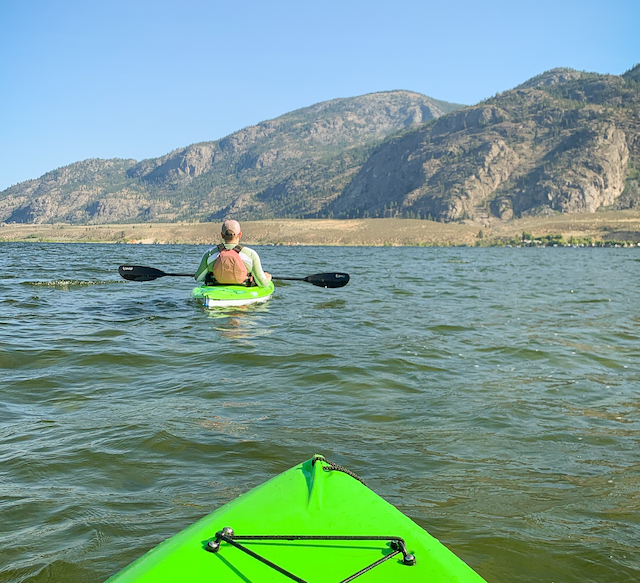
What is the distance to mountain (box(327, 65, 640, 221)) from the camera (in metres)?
150

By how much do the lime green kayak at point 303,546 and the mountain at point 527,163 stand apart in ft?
512

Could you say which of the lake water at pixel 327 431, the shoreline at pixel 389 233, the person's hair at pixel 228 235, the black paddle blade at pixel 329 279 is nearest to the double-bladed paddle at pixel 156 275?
the black paddle blade at pixel 329 279

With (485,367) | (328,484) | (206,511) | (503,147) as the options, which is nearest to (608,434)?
(485,367)

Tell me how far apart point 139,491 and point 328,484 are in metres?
1.52

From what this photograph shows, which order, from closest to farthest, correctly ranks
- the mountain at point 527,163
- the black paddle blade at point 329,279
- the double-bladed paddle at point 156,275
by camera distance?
the double-bladed paddle at point 156,275
the black paddle blade at point 329,279
the mountain at point 527,163

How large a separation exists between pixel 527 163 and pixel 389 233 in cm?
6394

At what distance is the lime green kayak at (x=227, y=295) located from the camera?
1145 cm

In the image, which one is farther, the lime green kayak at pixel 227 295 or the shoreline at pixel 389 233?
the shoreline at pixel 389 233

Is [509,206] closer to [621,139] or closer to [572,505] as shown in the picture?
[621,139]

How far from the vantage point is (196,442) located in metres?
4.44

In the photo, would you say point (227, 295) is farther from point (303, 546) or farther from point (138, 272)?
point (303, 546)

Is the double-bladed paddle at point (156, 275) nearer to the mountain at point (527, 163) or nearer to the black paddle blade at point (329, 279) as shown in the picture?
the black paddle blade at point (329, 279)

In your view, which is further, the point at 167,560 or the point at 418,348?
the point at 418,348

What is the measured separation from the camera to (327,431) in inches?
188
